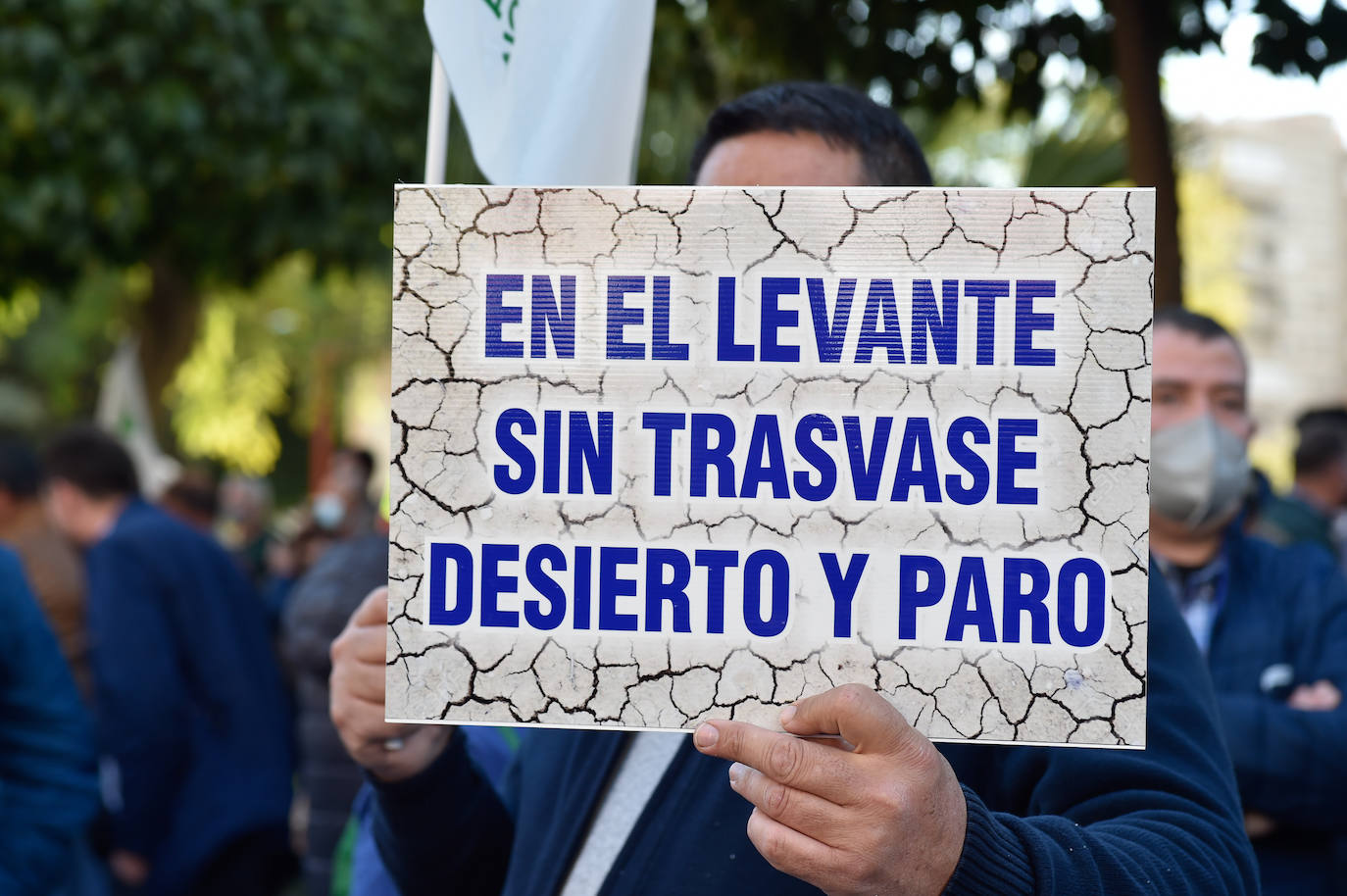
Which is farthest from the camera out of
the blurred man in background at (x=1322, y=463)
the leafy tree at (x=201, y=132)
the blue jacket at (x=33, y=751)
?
the leafy tree at (x=201, y=132)

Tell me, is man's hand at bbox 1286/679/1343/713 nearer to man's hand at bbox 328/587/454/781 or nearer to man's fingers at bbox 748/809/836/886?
man's hand at bbox 328/587/454/781

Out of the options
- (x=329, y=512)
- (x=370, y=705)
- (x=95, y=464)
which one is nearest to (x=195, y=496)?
(x=95, y=464)

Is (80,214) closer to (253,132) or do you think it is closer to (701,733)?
(253,132)

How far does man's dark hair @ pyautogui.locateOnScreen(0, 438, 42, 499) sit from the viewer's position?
4.80 metres

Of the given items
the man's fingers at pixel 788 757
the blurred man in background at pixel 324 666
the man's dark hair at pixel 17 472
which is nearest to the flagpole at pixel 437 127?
the man's fingers at pixel 788 757

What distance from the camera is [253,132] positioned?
272 inches

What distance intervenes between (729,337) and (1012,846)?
0.45m

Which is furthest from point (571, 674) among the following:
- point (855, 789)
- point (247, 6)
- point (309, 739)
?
point (247, 6)

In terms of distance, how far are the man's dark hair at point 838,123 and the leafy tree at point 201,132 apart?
459cm

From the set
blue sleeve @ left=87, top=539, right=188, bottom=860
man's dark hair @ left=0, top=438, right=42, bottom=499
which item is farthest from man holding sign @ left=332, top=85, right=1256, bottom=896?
man's dark hair @ left=0, top=438, right=42, bottom=499

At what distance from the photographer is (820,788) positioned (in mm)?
980

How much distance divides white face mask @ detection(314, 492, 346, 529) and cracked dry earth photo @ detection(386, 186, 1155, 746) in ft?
22.1

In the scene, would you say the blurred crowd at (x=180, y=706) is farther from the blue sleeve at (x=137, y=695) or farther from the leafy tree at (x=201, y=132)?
the leafy tree at (x=201, y=132)

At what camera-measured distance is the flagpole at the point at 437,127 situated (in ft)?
5.57
